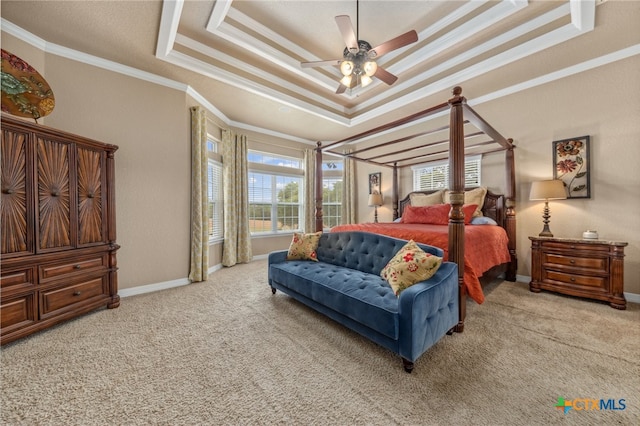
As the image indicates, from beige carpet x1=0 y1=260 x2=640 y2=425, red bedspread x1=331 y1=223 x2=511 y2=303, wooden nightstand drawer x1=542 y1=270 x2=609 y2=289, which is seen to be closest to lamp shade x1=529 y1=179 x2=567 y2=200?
red bedspread x1=331 y1=223 x2=511 y2=303

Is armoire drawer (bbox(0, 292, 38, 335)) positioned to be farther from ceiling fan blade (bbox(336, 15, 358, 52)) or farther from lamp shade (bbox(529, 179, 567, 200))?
lamp shade (bbox(529, 179, 567, 200))

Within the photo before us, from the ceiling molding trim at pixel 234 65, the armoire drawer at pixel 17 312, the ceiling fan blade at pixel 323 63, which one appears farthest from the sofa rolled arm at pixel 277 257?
the ceiling molding trim at pixel 234 65

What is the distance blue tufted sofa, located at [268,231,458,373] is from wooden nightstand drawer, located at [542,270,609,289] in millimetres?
2064

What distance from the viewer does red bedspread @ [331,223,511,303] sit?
7.59 ft

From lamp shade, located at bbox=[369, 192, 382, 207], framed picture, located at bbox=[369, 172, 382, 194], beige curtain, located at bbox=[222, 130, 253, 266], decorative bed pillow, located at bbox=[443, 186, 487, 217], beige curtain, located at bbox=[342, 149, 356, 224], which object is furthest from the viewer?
beige curtain, located at bbox=[342, 149, 356, 224]

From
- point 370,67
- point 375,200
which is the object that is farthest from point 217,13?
point 375,200

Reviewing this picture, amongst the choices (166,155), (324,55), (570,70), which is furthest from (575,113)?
(166,155)

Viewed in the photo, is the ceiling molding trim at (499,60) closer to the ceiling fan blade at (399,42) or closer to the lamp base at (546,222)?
the ceiling fan blade at (399,42)

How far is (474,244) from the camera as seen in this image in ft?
8.87

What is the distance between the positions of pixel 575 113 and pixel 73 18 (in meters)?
6.07

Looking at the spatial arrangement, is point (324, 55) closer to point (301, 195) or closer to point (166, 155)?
point (166, 155)

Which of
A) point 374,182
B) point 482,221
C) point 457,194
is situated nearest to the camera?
point 457,194

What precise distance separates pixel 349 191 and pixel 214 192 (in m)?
3.31

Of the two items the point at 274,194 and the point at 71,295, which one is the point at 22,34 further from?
the point at 274,194
